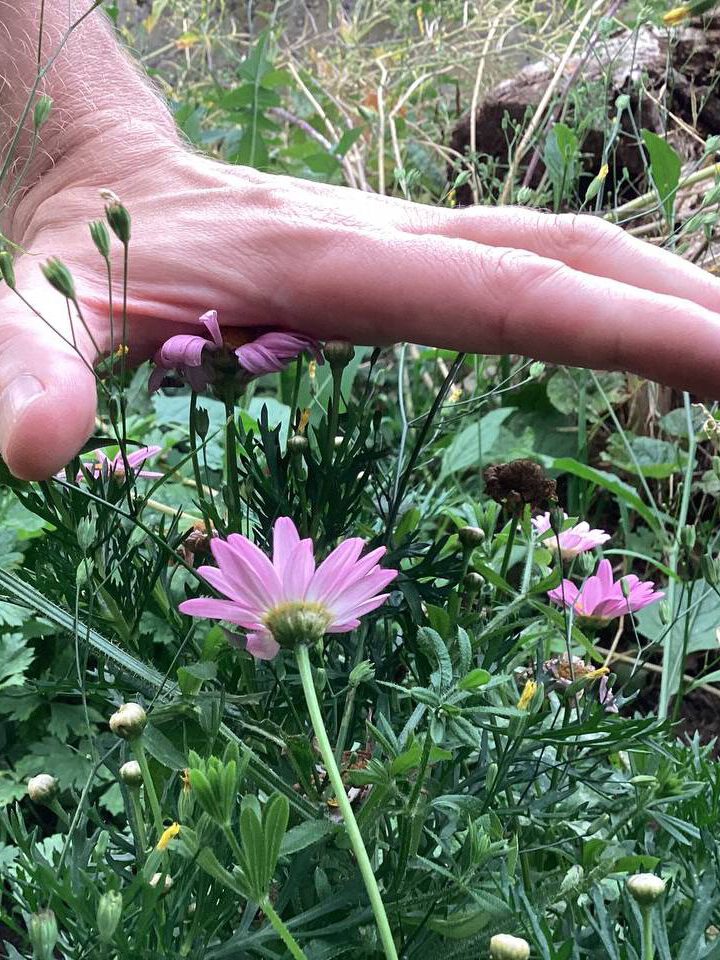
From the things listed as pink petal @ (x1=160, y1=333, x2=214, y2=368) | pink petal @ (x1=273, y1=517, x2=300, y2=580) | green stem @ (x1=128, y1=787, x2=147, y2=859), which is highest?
pink petal @ (x1=160, y1=333, x2=214, y2=368)

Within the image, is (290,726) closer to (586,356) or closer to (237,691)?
(237,691)

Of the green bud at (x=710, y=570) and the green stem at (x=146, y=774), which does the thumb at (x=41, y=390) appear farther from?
the green bud at (x=710, y=570)

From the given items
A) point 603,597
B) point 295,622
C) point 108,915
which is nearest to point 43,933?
point 108,915

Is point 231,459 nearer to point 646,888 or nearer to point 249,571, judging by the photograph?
point 249,571

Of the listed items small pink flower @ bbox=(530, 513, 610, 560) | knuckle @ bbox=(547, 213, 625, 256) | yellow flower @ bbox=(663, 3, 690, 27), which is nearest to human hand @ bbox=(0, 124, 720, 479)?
knuckle @ bbox=(547, 213, 625, 256)

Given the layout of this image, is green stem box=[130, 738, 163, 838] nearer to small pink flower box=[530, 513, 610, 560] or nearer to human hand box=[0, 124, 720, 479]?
human hand box=[0, 124, 720, 479]

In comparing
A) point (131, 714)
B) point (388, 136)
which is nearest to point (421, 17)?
point (388, 136)

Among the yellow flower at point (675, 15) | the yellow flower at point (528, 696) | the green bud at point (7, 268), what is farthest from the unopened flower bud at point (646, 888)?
the yellow flower at point (675, 15)
